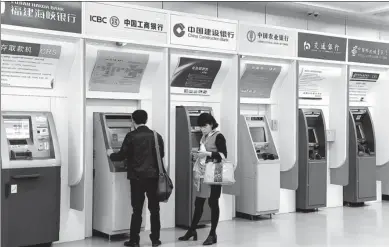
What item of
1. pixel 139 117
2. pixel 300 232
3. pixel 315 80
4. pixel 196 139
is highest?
pixel 315 80

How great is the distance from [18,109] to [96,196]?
49.0 inches

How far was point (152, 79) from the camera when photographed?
543 centimetres

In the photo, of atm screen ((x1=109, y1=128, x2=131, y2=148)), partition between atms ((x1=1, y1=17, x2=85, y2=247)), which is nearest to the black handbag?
atm screen ((x1=109, y1=128, x2=131, y2=148))

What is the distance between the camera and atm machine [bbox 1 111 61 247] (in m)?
4.13

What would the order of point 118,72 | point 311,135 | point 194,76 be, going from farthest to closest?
point 311,135 < point 194,76 < point 118,72

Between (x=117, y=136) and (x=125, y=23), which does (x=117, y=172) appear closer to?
(x=117, y=136)

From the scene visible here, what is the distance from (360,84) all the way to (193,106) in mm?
3356

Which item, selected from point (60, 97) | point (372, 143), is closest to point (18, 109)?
point (60, 97)

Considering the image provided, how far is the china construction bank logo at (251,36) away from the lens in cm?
596

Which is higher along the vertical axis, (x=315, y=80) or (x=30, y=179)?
(x=315, y=80)

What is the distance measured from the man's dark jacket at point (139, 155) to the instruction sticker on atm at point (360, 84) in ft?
14.0

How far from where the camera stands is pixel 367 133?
7.55 meters

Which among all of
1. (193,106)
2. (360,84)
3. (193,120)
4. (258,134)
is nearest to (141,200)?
(193,120)

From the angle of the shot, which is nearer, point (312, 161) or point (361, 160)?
point (312, 161)
